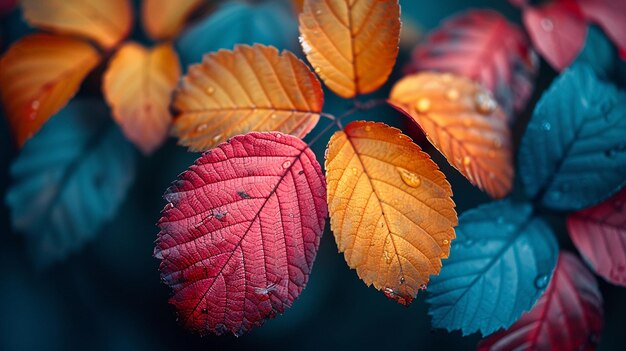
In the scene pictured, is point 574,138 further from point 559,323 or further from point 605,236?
point 559,323

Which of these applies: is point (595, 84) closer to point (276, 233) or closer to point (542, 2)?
point (542, 2)

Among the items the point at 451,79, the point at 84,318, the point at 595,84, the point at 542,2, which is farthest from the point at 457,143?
the point at 84,318

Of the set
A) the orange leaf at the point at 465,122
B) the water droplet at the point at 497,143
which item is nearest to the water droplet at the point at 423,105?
the orange leaf at the point at 465,122

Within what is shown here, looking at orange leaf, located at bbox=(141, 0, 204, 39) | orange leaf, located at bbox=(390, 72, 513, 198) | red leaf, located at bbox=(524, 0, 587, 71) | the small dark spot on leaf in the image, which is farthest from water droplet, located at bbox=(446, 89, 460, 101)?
orange leaf, located at bbox=(141, 0, 204, 39)

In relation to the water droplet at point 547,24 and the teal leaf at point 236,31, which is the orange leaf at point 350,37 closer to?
the teal leaf at point 236,31

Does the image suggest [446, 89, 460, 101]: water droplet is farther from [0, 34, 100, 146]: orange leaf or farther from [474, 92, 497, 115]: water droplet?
[0, 34, 100, 146]: orange leaf

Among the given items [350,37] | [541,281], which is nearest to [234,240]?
[350,37]
